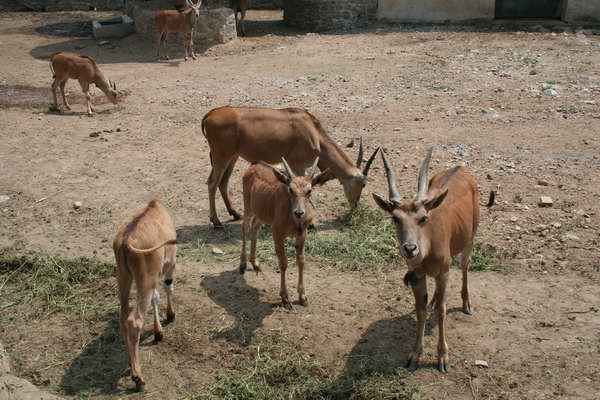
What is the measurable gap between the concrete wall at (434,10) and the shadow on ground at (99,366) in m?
17.9

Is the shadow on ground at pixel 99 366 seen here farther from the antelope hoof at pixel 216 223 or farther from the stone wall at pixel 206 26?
the stone wall at pixel 206 26

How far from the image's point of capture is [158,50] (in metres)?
20.9

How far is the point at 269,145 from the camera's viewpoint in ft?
34.9

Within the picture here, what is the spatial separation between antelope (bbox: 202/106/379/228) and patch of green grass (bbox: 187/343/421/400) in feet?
12.0

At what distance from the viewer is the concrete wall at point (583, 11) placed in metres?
22.5

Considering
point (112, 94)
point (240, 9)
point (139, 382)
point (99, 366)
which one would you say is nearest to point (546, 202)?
point (139, 382)

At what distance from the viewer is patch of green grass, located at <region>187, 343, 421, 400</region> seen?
6.97m

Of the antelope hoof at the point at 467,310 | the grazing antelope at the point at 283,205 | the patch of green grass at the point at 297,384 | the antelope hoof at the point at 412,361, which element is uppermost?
the grazing antelope at the point at 283,205

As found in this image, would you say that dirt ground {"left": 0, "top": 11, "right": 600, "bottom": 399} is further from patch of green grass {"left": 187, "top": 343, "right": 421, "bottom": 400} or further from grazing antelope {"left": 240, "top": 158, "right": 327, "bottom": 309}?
grazing antelope {"left": 240, "top": 158, "right": 327, "bottom": 309}

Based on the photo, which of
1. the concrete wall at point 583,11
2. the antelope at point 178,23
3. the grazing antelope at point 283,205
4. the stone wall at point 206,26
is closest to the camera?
the grazing antelope at point 283,205

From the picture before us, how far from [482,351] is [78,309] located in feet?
15.0

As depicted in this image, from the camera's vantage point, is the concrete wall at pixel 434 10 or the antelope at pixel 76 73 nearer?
the antelope at pixel 76 73

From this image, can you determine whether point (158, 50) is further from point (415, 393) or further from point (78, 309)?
point (415, 393)

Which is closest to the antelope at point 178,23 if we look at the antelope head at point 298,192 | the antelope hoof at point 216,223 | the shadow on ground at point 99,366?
the antelope hoof at point 216,223
